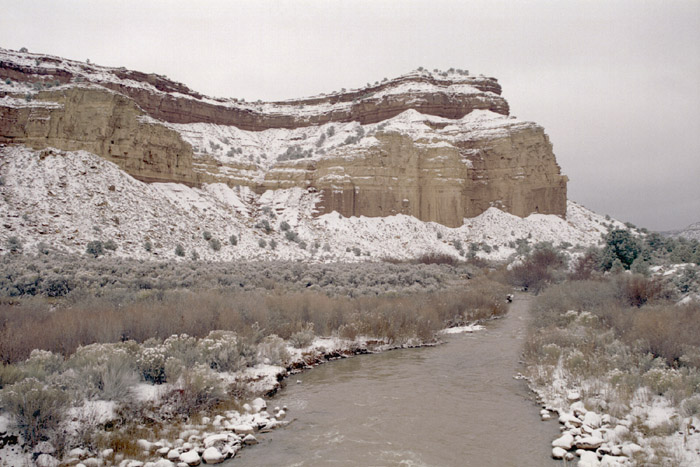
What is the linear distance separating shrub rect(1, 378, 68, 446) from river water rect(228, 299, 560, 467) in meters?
2.69

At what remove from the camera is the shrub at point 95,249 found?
25.6 m

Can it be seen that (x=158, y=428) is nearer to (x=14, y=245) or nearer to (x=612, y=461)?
(x=612, y=461)

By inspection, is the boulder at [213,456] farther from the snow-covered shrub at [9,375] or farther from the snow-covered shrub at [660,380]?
the snow-covered shrub at [660,380]

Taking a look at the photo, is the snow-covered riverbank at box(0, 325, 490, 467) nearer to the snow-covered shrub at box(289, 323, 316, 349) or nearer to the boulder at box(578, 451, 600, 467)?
the snow-covered shrub at box(289, 323, 316, 349)

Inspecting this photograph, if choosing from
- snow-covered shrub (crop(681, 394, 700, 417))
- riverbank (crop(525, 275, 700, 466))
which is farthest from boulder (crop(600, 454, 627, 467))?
snow-covered shrub (crop(681, 394, 700, 417))

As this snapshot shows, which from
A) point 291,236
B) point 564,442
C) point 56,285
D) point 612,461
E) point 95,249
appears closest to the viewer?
point 612,461

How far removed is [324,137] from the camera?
206ft

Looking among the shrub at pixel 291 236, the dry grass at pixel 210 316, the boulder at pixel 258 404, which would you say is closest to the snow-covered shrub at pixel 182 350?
the dry grass at pixel 210 316

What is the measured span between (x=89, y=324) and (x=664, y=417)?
11827 mm

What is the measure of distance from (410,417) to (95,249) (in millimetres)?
23613

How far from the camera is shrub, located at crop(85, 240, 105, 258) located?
2565 cm

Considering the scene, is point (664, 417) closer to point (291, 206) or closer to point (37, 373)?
point (37, 373)

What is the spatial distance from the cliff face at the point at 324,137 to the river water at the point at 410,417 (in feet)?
114

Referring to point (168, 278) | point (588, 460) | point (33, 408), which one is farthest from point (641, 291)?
point (168, 278)
